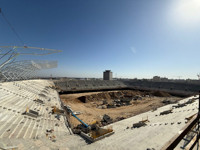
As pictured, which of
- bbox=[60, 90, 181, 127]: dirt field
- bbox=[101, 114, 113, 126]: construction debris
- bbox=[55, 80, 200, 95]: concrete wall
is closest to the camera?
bbox=[101, 114, 113, 126]: construction debris

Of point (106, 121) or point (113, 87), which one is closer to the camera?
point (106, 121)

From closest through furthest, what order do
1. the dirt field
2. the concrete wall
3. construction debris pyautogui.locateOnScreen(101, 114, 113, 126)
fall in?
construction debris pyautogui.locateOnScreen(101, 114, 113, 126) < the dirt field < the concrete wall

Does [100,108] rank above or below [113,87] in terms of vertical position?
below

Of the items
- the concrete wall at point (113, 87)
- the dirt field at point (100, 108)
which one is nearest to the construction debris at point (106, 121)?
the dirt field at point (100, 108)

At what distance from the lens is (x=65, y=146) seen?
7043 mm

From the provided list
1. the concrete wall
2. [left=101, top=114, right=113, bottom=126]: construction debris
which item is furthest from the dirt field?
the concrete wall

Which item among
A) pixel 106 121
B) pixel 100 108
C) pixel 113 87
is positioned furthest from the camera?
pixel 113 87

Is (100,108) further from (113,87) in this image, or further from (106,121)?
(113,87)

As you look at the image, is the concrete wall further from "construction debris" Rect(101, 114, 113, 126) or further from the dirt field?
"construction debris" Rect(101, 114, 113, 126)

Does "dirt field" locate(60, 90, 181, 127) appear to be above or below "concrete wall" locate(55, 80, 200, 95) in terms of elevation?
below

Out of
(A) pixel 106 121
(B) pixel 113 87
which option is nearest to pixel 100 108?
(A) pixel 106 121

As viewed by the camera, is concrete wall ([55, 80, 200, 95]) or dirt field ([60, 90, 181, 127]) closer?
dirt field ([60, 90, 181, 127])

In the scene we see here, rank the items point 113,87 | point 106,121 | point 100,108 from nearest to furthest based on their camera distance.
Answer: point 106,121 < point 100,108 < point 113,87

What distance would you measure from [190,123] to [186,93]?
46.7 m
